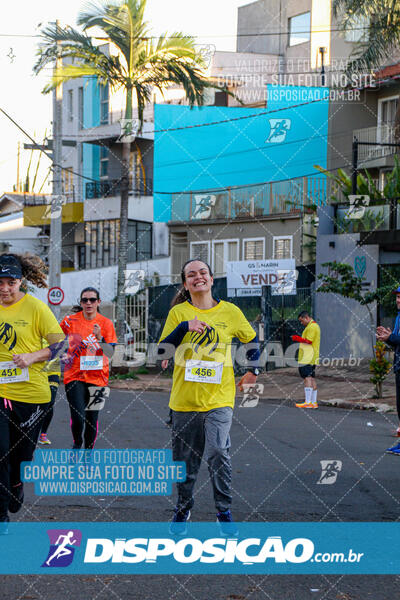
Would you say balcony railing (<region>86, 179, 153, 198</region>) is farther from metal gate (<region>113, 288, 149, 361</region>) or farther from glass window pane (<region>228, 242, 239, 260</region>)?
metal gate (<region>113, 288, 149, 361</region>)

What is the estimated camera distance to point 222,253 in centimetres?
3216

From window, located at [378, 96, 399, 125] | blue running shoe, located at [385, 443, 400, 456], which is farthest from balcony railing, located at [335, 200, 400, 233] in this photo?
blue running shoe, located at [385, 443, 400, 456]

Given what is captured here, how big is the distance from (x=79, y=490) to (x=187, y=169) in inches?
1256

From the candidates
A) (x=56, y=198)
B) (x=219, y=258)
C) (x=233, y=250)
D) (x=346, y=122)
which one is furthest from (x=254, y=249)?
(x=346, y=122)

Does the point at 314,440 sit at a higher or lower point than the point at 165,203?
lower

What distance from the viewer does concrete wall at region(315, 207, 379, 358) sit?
80.5ft

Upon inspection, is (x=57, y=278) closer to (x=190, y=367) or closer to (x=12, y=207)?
(x=190, y=367)

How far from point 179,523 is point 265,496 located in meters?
1.65

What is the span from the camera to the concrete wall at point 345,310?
24531 mm

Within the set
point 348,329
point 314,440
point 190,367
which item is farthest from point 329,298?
point 190,367

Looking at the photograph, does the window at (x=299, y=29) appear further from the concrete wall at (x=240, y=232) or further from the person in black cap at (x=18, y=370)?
the person in black cap at (x=18, y=370)

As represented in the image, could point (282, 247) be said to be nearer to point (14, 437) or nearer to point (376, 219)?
point (376, 219)

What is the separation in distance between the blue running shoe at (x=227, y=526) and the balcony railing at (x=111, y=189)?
34.9 metres

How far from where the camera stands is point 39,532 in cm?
656
